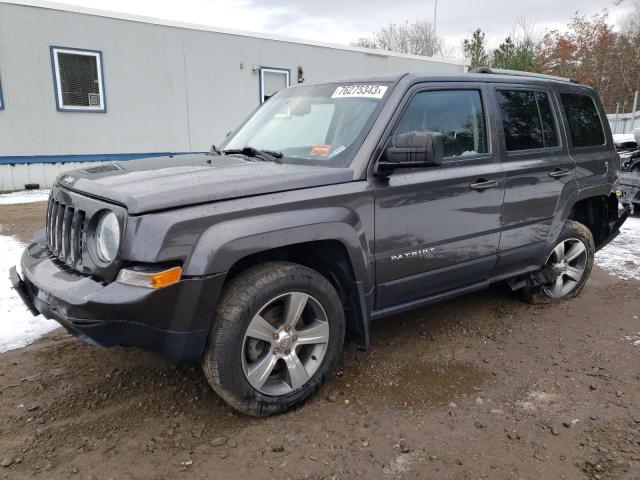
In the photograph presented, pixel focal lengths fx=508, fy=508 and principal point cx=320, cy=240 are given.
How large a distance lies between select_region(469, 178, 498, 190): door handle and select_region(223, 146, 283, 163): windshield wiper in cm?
134

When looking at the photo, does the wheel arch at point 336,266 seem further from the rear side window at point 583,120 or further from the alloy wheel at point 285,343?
the rear side window at point 583,120

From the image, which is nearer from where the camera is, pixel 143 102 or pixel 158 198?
pixel 158 198

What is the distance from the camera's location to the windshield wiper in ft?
10.9

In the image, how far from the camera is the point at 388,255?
3146 millimetres

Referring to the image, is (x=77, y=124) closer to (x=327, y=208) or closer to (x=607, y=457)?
(x=327, y=208)

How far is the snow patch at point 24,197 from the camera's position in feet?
32.3

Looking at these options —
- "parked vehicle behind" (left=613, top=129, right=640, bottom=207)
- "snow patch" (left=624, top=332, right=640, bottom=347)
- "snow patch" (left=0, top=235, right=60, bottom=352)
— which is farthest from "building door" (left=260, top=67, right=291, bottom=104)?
"snow patch" (left=624, top=332, right=640, bottom=347)

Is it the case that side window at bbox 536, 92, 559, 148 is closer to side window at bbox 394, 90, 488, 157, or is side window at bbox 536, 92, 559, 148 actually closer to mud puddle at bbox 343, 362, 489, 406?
side window at bbox 394, 90, 488, 157

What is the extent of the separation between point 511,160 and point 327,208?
1.73 meters

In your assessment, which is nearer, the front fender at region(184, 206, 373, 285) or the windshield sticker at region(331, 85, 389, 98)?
the front fender at region(184, 206, 373, 285)

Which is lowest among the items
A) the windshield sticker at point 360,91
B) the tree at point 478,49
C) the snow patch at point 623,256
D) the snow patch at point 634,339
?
the snow patch at point 634,339

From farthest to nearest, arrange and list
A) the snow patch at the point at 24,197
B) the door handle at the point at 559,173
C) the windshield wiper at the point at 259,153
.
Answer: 1. the snow patch at the point at 24,197
2. the door handle at the point at 559,173
3. the windshield wiper at the point at 259,153

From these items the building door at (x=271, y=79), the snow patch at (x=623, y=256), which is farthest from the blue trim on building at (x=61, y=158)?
the snow patch at (x=623, y=256)

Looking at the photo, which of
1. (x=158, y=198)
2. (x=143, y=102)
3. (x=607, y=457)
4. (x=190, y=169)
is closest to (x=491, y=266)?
(x=607, y=457)
